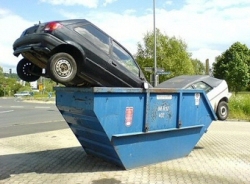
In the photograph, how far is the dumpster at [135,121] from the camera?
5.47 m

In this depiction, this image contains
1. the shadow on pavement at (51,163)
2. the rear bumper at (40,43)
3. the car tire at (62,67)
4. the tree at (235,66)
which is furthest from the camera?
the tree at (235,66)

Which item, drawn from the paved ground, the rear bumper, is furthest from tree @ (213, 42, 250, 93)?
the rear bumper

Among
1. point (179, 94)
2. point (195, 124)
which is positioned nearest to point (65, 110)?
point (179, 94)

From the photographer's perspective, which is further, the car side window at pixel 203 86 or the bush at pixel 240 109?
the bush at pixel 240 109

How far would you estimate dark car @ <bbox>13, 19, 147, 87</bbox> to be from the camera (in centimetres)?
525

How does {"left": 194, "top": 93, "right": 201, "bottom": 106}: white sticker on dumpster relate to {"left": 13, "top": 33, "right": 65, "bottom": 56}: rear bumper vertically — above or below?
below

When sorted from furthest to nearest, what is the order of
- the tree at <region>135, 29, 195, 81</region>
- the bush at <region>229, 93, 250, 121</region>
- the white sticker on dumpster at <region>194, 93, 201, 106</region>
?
the tree at <region>135, 29, 195, 81</region>, the bush at <region>229, 93, 250, 121</region>, the white sticker on dumpster at <region>194, 93, 201, 106</region>

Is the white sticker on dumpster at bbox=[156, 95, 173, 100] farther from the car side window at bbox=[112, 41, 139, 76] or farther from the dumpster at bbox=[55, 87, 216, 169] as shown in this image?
the car side window at bbox=[112, 41, 139, 76]

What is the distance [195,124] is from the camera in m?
6.94

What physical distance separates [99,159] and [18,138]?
4.27 meters

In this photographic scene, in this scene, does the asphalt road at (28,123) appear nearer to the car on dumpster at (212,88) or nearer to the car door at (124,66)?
the car on dumpster at (212,88)

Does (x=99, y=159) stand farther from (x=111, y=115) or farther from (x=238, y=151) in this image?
(x=238, y=151)

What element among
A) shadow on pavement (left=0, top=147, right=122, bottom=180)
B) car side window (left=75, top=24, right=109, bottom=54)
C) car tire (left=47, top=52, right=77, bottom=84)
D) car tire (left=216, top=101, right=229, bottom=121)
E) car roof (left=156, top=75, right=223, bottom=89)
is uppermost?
car side window (left=75, top=24, right=109, bottom=54)

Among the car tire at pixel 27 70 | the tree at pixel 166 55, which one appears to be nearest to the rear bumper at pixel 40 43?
the car tire at pixel 27 70
